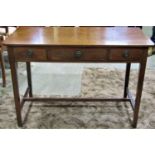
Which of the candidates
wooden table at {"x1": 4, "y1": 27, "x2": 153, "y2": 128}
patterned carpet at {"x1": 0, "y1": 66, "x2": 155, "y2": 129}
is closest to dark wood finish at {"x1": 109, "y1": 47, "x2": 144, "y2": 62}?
wooden table at {"x1": 4, "y1": 27, "x2": 153, "y2": 128}

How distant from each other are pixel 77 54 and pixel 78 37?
138 mm

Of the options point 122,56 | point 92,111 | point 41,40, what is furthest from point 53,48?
point 92,111

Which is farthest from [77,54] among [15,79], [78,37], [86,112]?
[86,112]

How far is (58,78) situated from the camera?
258 cm

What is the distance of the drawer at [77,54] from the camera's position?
1457 millimetres

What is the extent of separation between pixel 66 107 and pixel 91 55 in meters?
0.73

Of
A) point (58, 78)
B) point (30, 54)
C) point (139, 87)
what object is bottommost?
point (58, 78)

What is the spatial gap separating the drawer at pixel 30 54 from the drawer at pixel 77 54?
4cm

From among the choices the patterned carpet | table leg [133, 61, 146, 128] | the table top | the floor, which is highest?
the table top

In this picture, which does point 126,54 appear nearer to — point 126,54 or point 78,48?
point 126,54

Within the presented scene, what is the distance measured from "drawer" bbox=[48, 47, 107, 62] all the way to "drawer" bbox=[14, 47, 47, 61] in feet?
0.14

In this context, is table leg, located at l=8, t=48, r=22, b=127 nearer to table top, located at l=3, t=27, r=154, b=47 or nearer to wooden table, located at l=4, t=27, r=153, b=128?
wooden table, located at l=4, t=27, r=153, b=128

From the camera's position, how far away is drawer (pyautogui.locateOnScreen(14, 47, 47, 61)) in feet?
4.80
